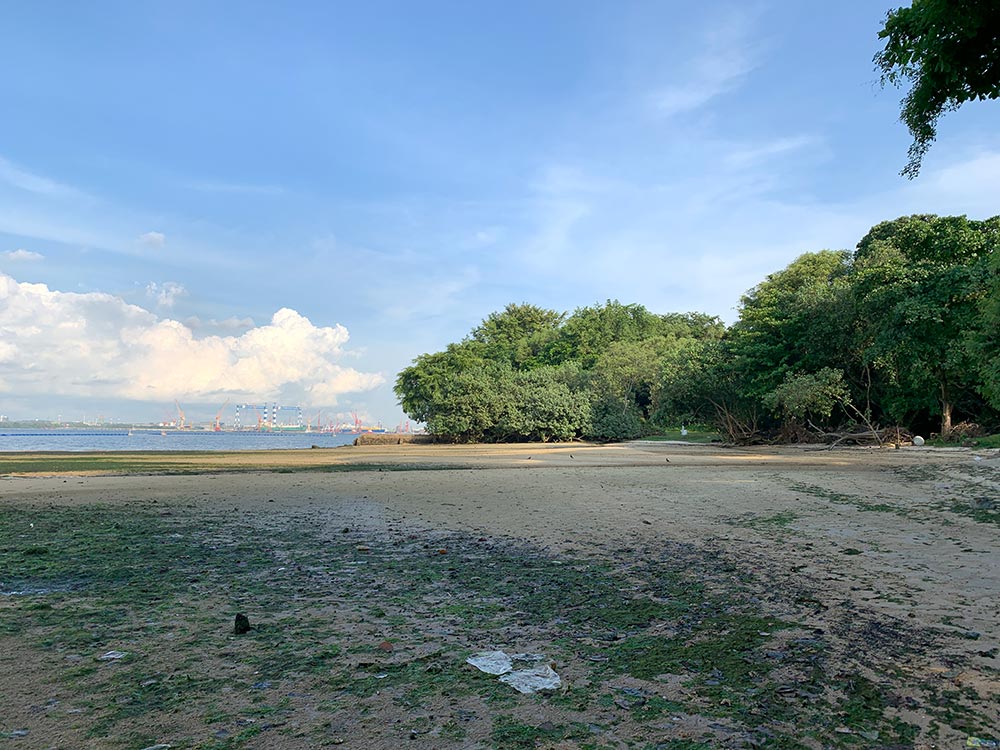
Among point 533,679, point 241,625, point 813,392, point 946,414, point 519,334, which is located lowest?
point 533,679

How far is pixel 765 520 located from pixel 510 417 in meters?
38.4

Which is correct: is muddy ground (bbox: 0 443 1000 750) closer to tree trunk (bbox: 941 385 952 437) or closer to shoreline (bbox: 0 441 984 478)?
shoreline (bbox: 0 441 984 478)

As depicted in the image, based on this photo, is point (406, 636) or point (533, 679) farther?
point (406, 636)

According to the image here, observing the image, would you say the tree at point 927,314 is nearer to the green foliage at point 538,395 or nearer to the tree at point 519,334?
the green foliage at point 538,395

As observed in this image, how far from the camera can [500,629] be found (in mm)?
3830

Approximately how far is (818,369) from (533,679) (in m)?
33.1

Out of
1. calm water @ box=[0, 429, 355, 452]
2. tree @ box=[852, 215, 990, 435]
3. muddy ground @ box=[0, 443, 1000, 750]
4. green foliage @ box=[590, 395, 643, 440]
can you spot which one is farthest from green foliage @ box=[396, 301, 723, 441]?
muddy ground @ box=[0, 443, 1000, 750]

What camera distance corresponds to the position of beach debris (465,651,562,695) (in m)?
2.98

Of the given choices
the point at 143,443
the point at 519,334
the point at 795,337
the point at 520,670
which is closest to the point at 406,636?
the point at 520,670

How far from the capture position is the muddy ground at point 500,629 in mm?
2592

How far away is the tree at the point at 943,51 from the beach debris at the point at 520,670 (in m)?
5.96

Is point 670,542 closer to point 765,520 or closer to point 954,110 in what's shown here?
point 765,520

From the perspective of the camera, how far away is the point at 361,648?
11.5 feet

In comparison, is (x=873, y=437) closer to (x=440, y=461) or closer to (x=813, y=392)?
(x=813, y=392)
